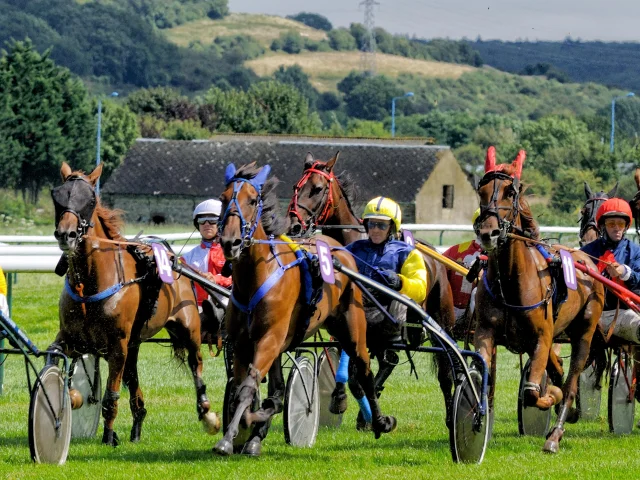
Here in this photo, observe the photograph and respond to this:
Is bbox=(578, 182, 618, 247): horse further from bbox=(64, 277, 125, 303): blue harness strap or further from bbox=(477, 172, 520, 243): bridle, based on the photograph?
bbox=(64, 277, 125, 303): blue harness strap

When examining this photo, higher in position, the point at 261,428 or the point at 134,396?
the point at 261,428

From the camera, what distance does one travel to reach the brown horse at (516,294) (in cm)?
812

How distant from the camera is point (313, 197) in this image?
10.4 metres

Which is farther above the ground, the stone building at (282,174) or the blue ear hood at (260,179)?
the blue ear hood at (260,179)

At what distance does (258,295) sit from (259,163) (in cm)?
5188

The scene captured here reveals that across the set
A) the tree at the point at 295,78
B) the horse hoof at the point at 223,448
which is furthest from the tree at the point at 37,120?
the tree at the point at 295,78

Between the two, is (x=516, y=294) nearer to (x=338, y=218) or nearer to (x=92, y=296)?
(x=338, y=218)

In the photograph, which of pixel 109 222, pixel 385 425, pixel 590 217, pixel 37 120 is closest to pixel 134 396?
pixel 109 222

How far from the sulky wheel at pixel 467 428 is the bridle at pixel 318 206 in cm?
252

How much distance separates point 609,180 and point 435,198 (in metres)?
7.82

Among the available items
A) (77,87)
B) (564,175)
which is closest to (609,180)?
(564,175)

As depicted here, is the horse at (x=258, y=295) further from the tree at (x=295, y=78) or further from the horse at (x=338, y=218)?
the tree at (x=295, y=78)

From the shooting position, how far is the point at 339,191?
10.6 metres

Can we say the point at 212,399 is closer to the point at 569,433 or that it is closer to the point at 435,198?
the point at 569,433
